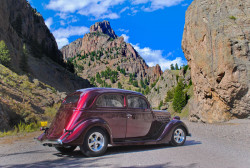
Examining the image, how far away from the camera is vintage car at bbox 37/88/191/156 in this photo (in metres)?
6.39

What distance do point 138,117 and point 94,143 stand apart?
172cm

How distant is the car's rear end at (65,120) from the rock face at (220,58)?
18.6 meters

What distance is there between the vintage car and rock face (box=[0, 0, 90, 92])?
150ft

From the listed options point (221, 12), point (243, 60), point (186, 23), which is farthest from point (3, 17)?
point (243, 60)

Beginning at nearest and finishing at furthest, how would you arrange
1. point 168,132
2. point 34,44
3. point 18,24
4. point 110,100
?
1. point 110,100
2. point 168,132
3. point 18,24
4. point 34,44

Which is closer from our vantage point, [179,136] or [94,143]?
[94,143]

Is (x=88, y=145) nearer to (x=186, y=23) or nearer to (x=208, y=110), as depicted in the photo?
(x=208, y=110)

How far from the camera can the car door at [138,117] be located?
7.40 metres

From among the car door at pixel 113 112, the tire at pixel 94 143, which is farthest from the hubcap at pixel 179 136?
the tire at pixel 94 143

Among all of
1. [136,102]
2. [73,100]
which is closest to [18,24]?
[73,100]

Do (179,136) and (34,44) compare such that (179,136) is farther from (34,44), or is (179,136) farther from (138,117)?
(34,44)

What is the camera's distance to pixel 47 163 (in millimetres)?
5820

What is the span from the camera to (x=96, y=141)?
6617mm

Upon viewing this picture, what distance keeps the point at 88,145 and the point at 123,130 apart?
1.23 metres
